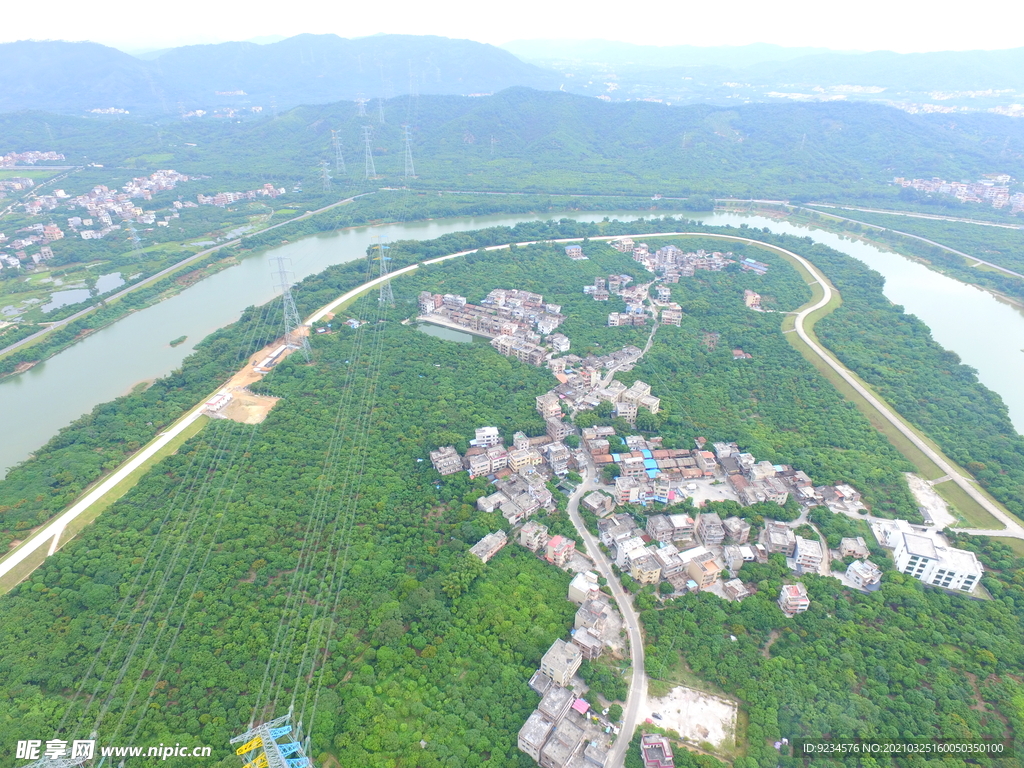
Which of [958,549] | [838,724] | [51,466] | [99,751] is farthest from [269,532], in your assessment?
[958,549]

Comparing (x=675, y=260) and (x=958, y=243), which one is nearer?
(x=675, y=260)

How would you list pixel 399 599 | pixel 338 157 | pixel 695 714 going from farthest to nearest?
1. pixel 338 157
2. pixel 399 599
3. pixel 695 714

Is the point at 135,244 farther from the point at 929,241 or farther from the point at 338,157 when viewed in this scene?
the point at 929,241

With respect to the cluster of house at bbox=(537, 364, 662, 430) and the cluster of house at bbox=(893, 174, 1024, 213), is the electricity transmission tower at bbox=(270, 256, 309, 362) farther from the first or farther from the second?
the cluster of house at bbox=(893, 174, 1024, 213)

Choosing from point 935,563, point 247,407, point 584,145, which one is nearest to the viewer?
point 935,563

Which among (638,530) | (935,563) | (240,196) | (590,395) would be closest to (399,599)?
(638,530)

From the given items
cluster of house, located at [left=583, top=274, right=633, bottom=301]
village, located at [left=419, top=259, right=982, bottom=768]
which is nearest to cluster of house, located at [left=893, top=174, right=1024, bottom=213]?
cluster of house, located at [left=583, top=274, right=633, bottom=301]

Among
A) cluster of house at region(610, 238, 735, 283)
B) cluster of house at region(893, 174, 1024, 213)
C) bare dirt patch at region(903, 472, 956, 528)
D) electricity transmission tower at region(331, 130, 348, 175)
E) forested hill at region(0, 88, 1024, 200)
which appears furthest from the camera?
electricity transmission tower at region(331, 130, 348, 175)
